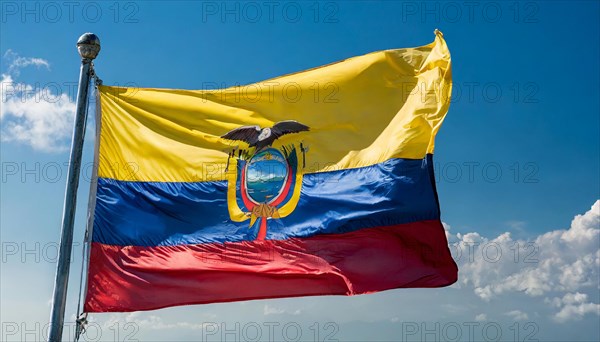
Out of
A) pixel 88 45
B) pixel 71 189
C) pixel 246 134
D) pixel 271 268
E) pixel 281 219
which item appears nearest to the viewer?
pixel 71 189

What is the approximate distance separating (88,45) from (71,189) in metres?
2.05

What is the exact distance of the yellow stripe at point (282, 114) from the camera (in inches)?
435

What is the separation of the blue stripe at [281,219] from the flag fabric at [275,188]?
2 cm

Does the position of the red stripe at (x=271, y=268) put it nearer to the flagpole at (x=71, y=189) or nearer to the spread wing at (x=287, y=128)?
the flagpole at (x=71, y=189)

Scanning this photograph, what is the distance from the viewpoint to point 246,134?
11289 millimetres

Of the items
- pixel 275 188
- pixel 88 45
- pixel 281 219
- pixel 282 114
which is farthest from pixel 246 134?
pixel 88 45

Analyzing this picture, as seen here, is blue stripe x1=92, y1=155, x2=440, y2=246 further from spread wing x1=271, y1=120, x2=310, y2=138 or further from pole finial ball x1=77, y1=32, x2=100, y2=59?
pole finial ball x1=77, y1=32, x2=100, y2=59

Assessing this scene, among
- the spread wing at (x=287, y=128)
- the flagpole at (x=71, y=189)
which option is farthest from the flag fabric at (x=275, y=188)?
the flagpole at (x=71, y=189)

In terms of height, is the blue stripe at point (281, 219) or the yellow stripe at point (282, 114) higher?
the yellow stripe at point (282, 114)

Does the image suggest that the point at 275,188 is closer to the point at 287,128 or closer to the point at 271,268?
the point at 287,128

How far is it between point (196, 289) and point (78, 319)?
5.36 ft

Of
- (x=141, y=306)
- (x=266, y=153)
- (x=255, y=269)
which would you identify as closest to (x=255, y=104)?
(x=266, y=153)

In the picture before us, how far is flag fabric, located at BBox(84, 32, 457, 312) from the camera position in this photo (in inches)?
410

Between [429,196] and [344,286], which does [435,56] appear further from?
[344,286]
